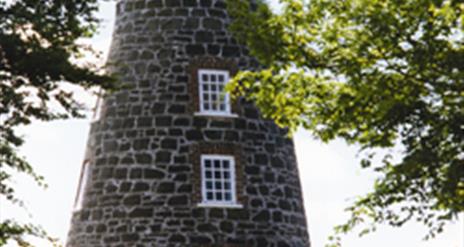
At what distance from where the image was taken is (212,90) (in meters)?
25.8

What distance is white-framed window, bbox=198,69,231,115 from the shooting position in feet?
83.8

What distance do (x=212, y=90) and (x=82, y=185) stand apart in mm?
5273

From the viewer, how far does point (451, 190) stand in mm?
15898

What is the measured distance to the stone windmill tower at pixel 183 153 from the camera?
24.2 metres

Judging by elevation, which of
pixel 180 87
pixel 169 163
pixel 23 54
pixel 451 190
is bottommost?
pixel 451 190

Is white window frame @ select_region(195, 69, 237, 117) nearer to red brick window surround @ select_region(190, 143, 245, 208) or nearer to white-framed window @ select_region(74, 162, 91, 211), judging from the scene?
red brick window surround @ select_region(190, 143, 245, 208)

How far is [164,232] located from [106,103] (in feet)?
16.5

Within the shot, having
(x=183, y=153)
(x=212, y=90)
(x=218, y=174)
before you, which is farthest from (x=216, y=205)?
(x=212, y=90)

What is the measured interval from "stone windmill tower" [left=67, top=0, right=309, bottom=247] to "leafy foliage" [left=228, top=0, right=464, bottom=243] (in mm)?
6523

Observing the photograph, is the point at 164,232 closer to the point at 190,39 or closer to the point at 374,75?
the point at 190,39

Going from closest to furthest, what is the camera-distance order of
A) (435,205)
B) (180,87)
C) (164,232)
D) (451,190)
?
(451,190) → (435,205) → (164,232) → (180,87)

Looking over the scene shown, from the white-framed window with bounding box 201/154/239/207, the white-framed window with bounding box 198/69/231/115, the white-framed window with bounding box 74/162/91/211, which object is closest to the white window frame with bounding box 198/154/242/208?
the white-framed window with bounding box 201/154/239/207

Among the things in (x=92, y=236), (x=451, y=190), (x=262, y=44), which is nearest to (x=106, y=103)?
(x=92, y=236)

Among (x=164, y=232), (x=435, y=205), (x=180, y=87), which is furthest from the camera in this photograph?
(x=180, y=87)
